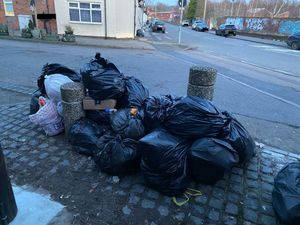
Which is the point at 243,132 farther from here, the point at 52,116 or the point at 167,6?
the point at 167,6

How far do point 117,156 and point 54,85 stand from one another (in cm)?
157

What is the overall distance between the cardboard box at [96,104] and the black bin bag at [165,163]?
1027mm

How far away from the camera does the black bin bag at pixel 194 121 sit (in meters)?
2.50

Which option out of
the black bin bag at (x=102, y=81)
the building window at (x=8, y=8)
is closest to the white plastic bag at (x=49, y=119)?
the black bin bag at (x=102, y=81)

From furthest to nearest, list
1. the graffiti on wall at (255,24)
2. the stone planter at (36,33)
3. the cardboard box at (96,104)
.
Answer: the graffiti on wall at (255,24), the stone planter at (36,33), the cardboard box at (96,104)

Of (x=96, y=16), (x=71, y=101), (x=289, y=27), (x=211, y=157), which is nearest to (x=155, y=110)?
(x=211, y=157)

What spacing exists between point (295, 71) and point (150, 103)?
899cm

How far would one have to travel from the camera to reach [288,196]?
205cm

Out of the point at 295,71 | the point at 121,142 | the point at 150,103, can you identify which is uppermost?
the point at 150,103

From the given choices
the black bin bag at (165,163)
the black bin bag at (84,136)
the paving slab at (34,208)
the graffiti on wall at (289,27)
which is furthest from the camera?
the graffiti on wall at (289,27)

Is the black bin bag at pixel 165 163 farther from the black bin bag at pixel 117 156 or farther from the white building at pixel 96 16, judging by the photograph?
the white building at pixel 96 16

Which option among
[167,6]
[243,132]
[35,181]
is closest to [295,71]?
[243,132]

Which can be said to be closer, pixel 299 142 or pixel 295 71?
pixel 299 142

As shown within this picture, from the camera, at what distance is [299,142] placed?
382cm
